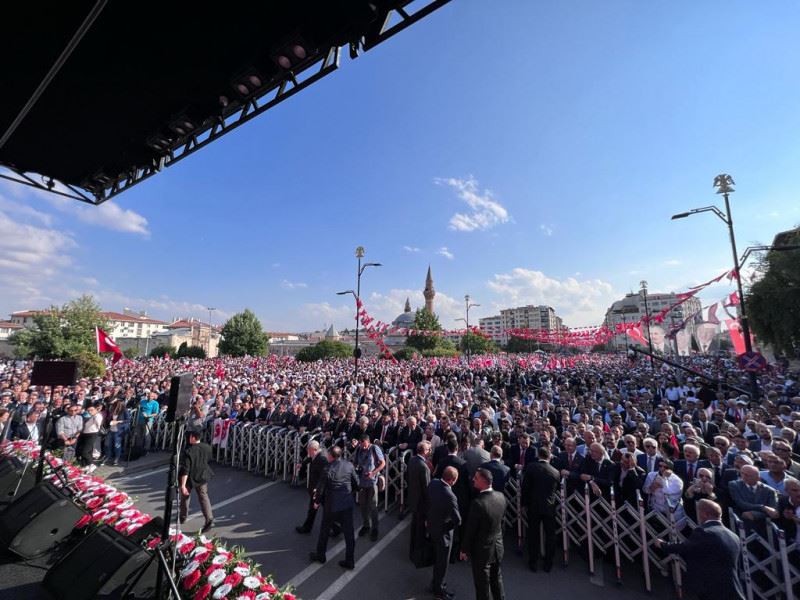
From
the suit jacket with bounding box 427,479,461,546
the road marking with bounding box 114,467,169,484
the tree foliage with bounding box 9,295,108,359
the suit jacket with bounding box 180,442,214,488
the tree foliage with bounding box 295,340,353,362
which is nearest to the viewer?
the suit jacket with bounding box 427,479,461,546

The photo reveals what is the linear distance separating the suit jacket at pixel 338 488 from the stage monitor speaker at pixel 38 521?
3548mm

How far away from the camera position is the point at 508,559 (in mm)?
5746

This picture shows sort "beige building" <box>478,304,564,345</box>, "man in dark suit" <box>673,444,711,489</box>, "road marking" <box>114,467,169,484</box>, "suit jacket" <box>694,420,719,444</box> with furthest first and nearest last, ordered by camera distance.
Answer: "beige building" <box>478,304,564,345</box> < "suit jacket" <box>694,420,719,444</box> < "road marking" <box>114,467,169,484</box> < "man in dark suit" <box>673,444,711,489</box>

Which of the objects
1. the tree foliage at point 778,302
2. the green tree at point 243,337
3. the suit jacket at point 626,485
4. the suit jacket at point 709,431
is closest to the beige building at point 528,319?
the green tree at point 243,337

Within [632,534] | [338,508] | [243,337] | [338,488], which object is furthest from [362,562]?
[243,337]

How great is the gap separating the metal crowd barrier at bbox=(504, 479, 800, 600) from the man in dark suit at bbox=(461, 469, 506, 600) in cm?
181

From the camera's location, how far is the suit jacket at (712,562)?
11.6ft

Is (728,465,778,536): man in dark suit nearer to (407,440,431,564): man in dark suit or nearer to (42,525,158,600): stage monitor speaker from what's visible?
(407,440,431,564): man in dark suit

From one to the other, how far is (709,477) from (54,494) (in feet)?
31.5

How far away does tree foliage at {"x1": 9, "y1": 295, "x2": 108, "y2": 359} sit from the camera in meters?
29.3

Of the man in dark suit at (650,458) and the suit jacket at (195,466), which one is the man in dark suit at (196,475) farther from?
the man in dark suit at (650,458)

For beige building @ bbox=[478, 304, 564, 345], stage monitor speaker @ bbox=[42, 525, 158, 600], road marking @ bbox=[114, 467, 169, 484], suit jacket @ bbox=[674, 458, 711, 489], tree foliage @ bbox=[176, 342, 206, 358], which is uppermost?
beige building @ bbox=[478, 304, 564, 345]

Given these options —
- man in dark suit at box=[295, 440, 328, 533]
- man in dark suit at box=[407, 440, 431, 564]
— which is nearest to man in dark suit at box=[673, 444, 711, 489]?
man in dark suit at box=[407, 440, 431, 564]

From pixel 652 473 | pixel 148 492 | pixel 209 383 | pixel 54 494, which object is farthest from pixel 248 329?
pixel 652 473
